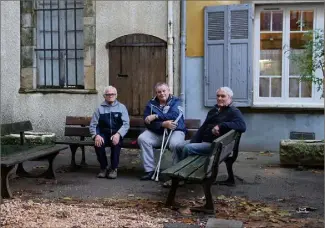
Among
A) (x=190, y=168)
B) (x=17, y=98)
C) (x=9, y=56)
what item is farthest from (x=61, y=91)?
(x=190, y=168)

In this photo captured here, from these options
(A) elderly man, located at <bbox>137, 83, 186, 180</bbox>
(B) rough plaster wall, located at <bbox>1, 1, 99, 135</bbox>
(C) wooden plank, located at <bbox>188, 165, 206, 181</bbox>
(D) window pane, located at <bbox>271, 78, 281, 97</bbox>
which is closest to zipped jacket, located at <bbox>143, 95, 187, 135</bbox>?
(A) elderly man, located at <bbox>137, 83, 186, 180</bbox>

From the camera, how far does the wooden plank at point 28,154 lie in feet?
19.9

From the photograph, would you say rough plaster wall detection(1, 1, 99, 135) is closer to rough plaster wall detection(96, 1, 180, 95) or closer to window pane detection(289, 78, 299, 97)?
rough plaster wall detection(96, 1, 180, 95)

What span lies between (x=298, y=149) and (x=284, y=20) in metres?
3.05

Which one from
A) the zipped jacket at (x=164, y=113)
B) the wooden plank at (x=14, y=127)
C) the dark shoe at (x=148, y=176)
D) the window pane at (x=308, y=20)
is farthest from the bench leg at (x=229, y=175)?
the window pane at (x=308, y=20)

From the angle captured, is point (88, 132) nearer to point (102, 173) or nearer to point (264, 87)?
point (102, 173)

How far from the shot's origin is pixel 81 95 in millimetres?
10680

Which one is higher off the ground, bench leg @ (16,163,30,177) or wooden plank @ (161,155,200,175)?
wooden plank @ (161,155,200,175)

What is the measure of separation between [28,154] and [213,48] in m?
4.72

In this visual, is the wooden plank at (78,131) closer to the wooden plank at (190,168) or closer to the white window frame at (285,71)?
the wooden plank at (190,168)

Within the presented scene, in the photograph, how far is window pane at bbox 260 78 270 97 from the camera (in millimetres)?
10477

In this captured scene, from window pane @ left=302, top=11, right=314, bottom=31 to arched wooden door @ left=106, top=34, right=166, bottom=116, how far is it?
259 centimetres

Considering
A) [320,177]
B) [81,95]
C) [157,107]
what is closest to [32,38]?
[81,95]

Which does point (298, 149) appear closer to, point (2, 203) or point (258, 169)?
point (258, 169)
